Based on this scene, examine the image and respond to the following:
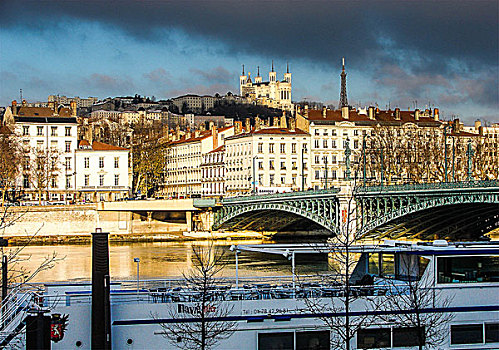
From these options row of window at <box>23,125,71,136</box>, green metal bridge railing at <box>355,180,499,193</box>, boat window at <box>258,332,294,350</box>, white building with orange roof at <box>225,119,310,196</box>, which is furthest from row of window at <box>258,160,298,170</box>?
boat window at <box>258,332,294,350</box>

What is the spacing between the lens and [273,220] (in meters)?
60.1

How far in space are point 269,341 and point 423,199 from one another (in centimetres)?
2713

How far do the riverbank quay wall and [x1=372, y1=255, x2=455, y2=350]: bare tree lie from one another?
4486cm

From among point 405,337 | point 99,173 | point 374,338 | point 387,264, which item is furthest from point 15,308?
point 99,173

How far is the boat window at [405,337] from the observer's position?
16453mm

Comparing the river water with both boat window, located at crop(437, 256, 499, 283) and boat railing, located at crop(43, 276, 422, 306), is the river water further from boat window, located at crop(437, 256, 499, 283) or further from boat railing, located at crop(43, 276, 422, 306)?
boat railing, located at crop(43, 276, 422, 306)

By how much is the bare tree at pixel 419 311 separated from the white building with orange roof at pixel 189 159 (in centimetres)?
7003

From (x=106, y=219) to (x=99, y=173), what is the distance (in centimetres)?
1116

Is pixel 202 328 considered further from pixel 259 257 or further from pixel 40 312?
pixel 259 257

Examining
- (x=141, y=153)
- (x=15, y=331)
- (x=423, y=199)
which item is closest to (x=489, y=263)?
(x=15, y=331)

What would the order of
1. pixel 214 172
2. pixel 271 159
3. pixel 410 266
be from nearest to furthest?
pixel 410 266, pixel 271 159, pixel 214 172

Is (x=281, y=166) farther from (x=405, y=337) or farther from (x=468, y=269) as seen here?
(x=405, y=337)

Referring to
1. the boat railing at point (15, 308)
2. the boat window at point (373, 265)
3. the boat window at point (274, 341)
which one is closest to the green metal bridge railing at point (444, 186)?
the boat window at point (373, 265)

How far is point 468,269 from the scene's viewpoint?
1745 cm
